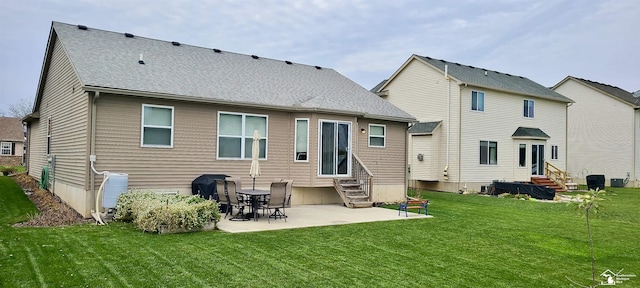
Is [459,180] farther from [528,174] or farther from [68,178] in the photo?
[68,178]

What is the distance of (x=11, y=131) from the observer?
4412 cm

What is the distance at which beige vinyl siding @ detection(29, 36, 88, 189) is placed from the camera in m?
11.4

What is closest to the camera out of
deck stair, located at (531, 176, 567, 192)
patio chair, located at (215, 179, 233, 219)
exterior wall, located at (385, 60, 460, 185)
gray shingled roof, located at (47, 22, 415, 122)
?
patio chair, located at (215, 179, 233, 219)

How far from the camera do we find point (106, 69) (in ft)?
38.9

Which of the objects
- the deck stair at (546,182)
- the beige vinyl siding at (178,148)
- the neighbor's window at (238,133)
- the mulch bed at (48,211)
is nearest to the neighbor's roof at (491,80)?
the deck stair at (546,182)

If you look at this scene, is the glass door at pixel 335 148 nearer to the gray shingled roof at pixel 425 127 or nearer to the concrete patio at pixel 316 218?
the concrete patio at pixel 316 218

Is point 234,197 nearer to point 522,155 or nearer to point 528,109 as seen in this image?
point 522,155

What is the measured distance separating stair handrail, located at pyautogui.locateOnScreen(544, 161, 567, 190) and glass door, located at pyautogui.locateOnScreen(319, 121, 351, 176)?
49.9 feet

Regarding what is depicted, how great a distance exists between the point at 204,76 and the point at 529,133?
59.5 ft

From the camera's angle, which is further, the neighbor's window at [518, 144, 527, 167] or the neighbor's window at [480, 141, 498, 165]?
the neighbor's window at [518, 144, 527, 167]

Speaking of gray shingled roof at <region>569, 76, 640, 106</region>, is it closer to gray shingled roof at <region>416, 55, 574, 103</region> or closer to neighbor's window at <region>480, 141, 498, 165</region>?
gray shingled roof at <region>416, 55, 574, 103</region>

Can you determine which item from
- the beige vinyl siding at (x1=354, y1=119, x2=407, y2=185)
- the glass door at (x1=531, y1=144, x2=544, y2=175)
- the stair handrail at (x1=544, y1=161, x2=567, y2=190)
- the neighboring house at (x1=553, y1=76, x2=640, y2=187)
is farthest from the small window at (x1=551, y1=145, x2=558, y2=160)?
the beige vinyl siding at (x1=354, y1=119, x2=407, y2=185)

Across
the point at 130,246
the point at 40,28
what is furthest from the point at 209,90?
the point at 40,28

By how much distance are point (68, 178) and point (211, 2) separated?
10.2m
